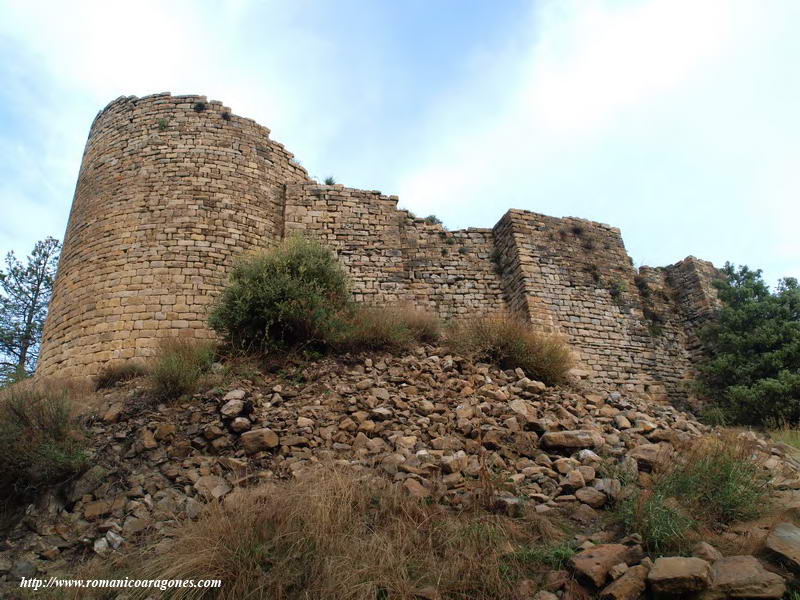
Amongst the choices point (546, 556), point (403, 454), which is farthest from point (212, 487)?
point (546, 556)

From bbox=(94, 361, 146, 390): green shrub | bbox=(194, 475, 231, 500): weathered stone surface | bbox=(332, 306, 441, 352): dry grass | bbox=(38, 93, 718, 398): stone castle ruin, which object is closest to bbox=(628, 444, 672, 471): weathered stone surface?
bbox=(332, 306, 441, 352): dry grass

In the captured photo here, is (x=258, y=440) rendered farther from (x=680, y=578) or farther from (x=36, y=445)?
(x=680, y=578)

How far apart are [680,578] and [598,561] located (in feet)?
1.60

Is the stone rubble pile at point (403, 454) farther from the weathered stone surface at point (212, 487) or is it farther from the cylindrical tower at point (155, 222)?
the cylindrical tower at point (155, 222)

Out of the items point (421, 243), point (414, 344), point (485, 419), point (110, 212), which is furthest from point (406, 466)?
point (110, 212)

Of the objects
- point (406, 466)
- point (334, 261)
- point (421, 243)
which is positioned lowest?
point (406, 466)

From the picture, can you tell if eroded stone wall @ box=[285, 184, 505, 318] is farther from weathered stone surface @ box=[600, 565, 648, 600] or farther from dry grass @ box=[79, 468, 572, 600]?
weathered stone surface @ box=[600, 565, 648, 600]

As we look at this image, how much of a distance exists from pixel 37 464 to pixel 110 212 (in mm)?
6482

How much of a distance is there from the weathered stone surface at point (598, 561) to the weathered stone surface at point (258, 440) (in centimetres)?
322

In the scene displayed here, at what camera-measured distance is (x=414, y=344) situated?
821cm

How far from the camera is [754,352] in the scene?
10719 millimetres

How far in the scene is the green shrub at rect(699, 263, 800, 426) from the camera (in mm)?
9609

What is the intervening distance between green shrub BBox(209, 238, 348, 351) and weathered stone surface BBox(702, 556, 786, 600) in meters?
5.67

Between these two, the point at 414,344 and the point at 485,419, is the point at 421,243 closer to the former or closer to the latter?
the point at 414,344
